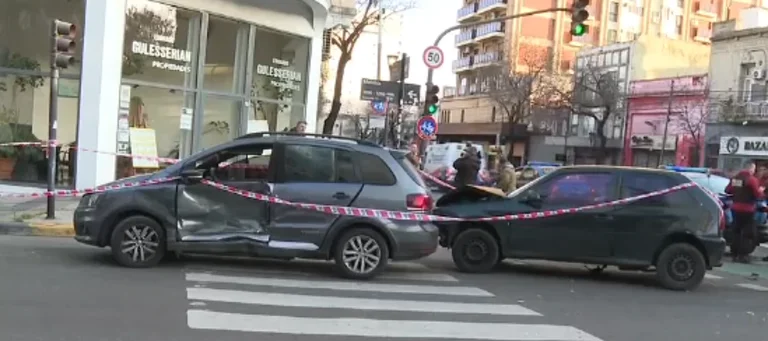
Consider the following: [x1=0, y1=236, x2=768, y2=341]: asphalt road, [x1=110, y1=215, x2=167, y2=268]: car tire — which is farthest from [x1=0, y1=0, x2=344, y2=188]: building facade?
[x1=110, y1=215, x2=167, y2=268]: car tire

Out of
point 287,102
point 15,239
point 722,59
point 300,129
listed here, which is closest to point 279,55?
point 287,102

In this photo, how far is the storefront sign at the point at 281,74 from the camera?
19.2 m

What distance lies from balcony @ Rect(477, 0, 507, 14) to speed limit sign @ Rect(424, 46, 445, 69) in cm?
5482

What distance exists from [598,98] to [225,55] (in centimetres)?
4060

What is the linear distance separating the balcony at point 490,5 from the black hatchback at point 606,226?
65.0 m

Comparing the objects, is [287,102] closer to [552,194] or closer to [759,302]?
[552,194]

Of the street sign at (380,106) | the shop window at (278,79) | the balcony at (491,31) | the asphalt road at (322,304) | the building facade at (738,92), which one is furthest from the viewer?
the balcony at (491,31)

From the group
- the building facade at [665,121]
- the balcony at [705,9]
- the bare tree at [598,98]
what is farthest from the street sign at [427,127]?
the balcony at [705,9]

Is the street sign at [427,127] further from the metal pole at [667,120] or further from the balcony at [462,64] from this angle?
the balcony at [462,64]

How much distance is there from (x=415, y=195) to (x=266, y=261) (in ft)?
7.60

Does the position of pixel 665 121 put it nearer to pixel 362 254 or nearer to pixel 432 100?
pixel 432 100

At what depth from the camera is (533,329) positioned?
22.8 ft

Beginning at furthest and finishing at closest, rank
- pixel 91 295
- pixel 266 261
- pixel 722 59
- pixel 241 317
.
A: pixel 722 59 < pixel 266 261 < pixel 91 295 < pixel 241 317

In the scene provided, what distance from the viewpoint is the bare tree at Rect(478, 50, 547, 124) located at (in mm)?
59375
